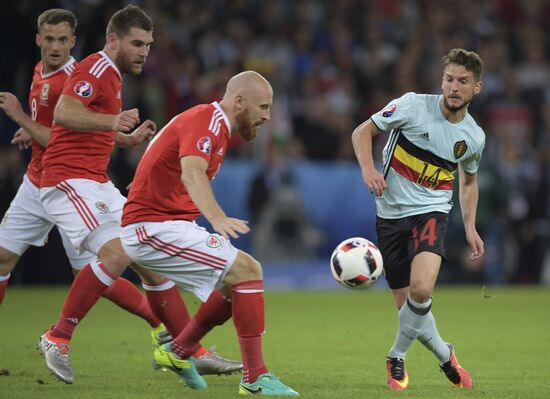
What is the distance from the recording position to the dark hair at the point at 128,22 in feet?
23.9

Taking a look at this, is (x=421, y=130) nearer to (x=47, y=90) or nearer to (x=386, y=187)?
(x=386, y=187)

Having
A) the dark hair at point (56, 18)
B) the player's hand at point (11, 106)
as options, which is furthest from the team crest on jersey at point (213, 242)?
the dark hair at point (56, 18)

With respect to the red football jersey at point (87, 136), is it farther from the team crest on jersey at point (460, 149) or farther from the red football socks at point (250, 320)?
the team crest on jersey at point (460, 149)

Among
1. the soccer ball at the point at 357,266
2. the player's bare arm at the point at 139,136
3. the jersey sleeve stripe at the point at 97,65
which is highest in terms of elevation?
the jersey sleeve stripe at the point at 97,65

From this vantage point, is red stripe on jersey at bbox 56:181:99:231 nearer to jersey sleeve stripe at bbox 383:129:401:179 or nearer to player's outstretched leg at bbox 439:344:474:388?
jersey sleeve stripe at bbox 383:129:401:179

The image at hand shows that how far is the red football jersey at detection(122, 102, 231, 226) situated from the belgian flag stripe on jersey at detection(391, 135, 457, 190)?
58.0 inches

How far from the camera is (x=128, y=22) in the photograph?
7285 mm

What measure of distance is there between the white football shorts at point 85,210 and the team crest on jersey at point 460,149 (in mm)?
2327

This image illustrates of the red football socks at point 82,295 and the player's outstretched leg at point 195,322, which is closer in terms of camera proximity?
the player's outstretched leg at point 195,322

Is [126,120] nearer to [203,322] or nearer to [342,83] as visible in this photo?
[203,322]

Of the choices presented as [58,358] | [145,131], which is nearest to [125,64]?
[145,131]

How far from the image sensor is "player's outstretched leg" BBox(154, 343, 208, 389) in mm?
6754

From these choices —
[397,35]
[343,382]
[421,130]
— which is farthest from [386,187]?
[397,35]

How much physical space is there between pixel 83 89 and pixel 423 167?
2.34 meters
